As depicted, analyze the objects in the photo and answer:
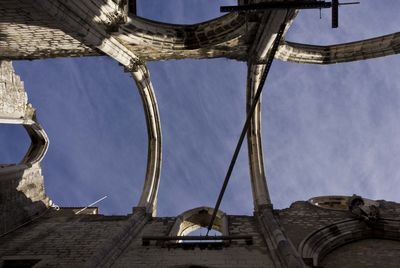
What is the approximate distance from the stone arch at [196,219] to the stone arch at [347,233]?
8.43ft

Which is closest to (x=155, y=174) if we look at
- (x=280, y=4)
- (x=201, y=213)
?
(x=201, y=213)

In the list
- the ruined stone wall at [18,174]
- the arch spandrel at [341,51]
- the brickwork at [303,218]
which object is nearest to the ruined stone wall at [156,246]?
the brickwork at [303,218]

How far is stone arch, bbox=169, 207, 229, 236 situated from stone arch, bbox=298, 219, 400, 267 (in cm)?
257

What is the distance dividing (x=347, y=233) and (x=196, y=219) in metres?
4.33

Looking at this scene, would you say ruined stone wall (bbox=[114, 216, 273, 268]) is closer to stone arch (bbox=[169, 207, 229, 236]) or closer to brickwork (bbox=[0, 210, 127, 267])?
brickwork (bbox=[0, 210, 127, 267])

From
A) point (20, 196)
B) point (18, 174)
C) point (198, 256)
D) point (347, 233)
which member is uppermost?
point (18, 174)

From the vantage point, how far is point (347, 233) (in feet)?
33.1

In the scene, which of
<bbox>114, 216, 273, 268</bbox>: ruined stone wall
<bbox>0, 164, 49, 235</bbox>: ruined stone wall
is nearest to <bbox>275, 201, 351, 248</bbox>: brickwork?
<bbox>114, 216, 273, 268</bbox>: ruined stone wall

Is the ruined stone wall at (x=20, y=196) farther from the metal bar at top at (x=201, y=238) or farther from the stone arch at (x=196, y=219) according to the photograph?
the stone arch at (x=196, y=219)

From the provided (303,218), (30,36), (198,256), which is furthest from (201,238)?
(30,36)

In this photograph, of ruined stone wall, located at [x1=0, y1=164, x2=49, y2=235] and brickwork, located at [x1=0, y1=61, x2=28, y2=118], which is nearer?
ruined stone wall, located at [x1=0, y1=164, x2=49, y2=235]

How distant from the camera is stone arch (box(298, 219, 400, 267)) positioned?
9570 mm

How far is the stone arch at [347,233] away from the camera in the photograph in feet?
31.4

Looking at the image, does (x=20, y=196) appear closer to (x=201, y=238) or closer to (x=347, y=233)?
(x=201, y=238)
